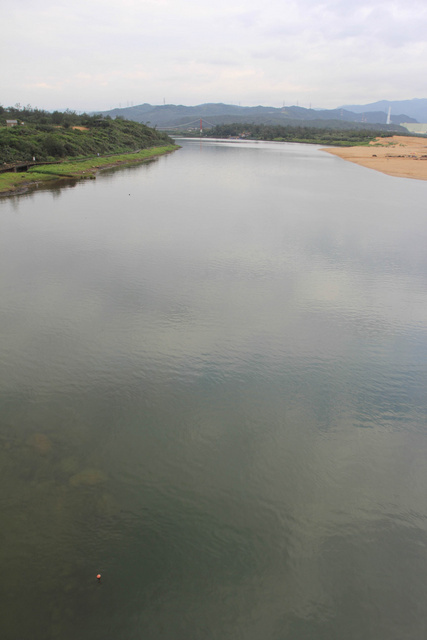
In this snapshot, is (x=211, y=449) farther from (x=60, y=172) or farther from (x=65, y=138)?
(x=65, y=138)

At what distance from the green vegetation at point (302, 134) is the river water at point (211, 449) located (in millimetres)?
101246

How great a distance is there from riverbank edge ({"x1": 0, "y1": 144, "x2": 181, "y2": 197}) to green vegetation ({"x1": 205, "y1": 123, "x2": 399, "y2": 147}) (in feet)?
230

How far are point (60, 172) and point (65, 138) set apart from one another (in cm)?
1290

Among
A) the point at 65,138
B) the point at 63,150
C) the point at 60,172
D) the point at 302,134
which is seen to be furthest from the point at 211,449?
the point at 302,134

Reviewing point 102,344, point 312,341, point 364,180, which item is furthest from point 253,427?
point 364,180

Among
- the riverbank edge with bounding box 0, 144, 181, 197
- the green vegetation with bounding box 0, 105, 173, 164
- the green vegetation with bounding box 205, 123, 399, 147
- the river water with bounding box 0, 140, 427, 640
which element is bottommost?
the river water with bounding box 0, 140, 427, 640

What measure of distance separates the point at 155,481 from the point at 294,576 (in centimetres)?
276

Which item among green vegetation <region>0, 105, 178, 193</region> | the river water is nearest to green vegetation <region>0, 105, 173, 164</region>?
green vegetation <region>0, 105, 178, 193</region>

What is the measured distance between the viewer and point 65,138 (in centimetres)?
4991

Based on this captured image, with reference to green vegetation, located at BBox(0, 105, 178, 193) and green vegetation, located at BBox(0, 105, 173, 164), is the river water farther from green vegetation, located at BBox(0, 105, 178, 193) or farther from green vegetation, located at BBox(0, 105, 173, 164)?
green vegetation, located at BBox(0, 105, 173, 164)

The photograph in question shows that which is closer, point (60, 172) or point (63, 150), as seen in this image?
point (60, 172)

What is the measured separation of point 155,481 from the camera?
23.7 feet

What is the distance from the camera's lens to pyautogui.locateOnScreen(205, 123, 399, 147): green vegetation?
110125mm

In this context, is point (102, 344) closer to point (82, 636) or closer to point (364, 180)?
point (82, 636)
